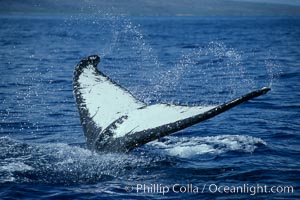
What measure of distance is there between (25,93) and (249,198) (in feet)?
32.9

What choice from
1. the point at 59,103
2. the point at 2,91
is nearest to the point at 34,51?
the point at 2,91

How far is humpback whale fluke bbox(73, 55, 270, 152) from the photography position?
19.4 feet

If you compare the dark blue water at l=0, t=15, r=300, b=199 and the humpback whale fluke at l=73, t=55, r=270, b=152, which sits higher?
the humpback whale fluke at l=73, t=55, r=270, b=152

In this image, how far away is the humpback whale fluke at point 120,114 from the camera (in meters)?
5.91

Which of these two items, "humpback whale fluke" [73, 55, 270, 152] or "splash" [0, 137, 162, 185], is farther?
"splash" [0, 137, 162, 185]

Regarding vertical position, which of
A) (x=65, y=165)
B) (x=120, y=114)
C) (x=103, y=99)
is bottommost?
(x=65, y=165)

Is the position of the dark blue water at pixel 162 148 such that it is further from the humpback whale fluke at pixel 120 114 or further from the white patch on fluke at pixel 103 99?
the white patch on fluke at pixel 103 99

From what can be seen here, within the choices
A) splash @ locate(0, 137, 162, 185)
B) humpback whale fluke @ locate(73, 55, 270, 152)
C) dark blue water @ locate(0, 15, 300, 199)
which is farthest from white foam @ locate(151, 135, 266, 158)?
humpback whale fluke @ locate(73, 55, 270, 152)

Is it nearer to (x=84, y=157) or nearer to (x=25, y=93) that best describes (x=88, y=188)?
(x=84, y=157)

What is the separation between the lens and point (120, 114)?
23.0 feet

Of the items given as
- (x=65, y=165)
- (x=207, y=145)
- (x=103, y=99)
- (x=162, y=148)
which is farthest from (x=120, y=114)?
(x=207, y=145)

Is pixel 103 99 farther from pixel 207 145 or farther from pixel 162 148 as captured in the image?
pixel 207 145

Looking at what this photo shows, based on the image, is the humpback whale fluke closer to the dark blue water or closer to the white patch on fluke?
the white patch on fluke

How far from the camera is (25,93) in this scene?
15.2m
